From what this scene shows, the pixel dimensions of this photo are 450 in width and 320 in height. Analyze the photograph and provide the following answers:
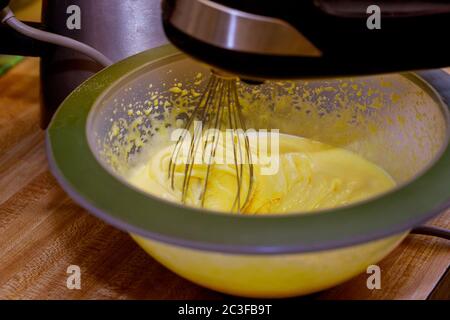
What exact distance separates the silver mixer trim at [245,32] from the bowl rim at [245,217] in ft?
0.41

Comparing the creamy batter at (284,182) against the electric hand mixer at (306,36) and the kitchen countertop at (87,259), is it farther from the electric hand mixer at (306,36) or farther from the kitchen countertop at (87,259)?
the electric hand mixer at (306,36)

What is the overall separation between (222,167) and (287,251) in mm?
284

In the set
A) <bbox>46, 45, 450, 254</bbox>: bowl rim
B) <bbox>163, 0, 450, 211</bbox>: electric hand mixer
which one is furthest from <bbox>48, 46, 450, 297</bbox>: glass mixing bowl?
<bbox>163, 0, 450, 211</bbox>: electric hand mixer

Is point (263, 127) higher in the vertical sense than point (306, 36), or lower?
lower

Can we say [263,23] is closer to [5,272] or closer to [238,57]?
[238,57]

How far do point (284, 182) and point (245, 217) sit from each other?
0.81 ft

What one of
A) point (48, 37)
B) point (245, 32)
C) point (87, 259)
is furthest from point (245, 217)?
point (48, 37)

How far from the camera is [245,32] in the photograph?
1.55 feet

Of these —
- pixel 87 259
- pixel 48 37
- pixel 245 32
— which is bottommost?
pixel 87 259

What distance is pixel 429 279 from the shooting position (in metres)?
0.64

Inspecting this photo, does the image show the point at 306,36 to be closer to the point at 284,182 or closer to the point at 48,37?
the point at 284,182

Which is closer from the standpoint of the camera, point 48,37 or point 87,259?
point 87,259

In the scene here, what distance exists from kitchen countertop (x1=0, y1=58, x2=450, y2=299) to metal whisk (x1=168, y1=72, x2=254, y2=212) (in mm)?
100

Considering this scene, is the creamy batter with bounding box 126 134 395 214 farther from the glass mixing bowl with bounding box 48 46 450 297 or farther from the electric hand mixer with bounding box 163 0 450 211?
the electric hand mixer with bounding box 163 0 450 211
